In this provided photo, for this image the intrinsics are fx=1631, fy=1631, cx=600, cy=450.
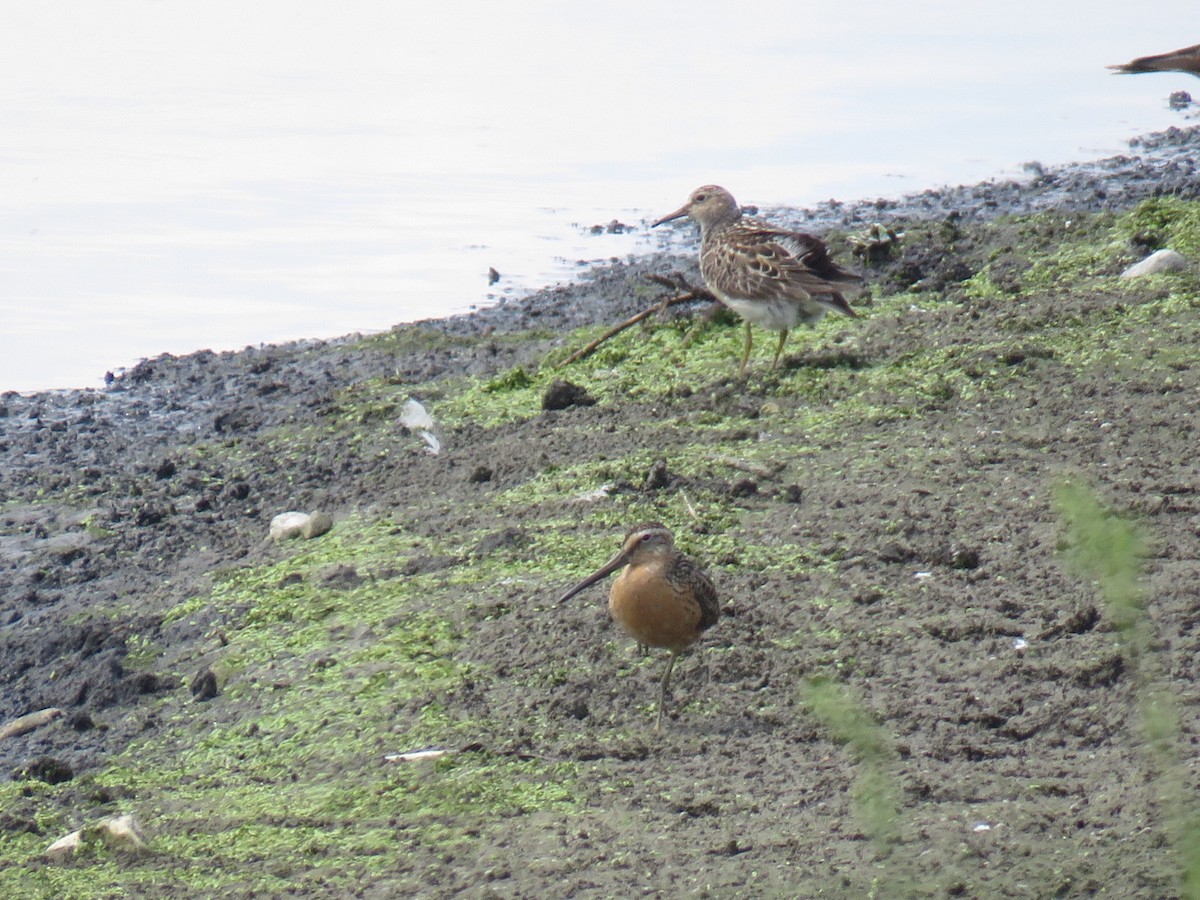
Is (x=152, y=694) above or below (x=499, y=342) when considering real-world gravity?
below

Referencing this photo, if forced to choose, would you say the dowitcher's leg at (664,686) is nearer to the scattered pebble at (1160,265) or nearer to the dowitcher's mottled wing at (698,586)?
the dowitcher's mottled wing at (698,586)

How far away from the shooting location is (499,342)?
11000 millimetres

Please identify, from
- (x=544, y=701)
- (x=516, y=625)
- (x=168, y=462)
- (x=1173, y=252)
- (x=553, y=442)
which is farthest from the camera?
(x=1173, y=252)

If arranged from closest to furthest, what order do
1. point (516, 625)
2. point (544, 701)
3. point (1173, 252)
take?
point (544, 701)
point (516, 625)
point (1173, 252)

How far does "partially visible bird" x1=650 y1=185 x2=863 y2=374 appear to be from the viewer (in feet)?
29.2

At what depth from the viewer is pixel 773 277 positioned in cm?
897

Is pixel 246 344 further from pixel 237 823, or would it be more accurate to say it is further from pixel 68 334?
pixel 237 823

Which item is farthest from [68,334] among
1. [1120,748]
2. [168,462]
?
[1120,748]

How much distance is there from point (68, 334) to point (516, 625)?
22.0ft

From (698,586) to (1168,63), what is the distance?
2226mm

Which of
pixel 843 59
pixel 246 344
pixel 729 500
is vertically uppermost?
pixel 843 59

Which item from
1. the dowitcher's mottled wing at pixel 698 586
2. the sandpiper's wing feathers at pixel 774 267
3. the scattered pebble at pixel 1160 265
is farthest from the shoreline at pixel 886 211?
the dowitcher's mottled wing at pixel 698 586

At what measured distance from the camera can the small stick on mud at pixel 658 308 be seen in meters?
9.82

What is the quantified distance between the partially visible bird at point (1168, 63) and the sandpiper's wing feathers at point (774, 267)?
12.1ft
